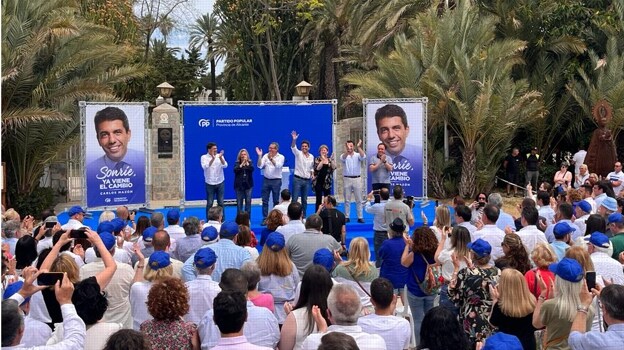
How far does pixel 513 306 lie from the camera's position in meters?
5.47

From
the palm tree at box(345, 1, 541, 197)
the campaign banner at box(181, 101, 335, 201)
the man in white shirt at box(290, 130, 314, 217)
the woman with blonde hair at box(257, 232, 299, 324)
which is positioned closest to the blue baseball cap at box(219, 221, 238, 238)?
the woman with blonde hair at box(257, 232, 299, 324)

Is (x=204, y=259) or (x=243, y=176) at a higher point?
(x=243, y=176)

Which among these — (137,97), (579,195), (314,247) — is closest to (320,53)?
(137,97)

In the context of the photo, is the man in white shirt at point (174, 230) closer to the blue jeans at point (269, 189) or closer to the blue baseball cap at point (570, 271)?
the blue baseball cap at point (570, 271)

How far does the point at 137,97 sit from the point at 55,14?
18454 mm

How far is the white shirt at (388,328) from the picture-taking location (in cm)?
509

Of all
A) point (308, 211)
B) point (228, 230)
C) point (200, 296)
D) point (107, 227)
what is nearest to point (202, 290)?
point (200, 296)

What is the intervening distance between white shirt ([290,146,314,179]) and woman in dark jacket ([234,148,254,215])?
0.90m

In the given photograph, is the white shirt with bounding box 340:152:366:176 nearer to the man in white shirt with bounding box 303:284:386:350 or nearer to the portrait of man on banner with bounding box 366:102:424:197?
the portrait of man on banner with bounding box 366:102:424:197

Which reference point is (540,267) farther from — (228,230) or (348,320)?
(228,230)

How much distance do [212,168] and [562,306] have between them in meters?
10.7

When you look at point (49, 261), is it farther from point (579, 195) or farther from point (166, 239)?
point (579, 195)

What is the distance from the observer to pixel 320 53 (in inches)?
1411

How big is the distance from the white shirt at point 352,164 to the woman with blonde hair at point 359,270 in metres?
8.58
